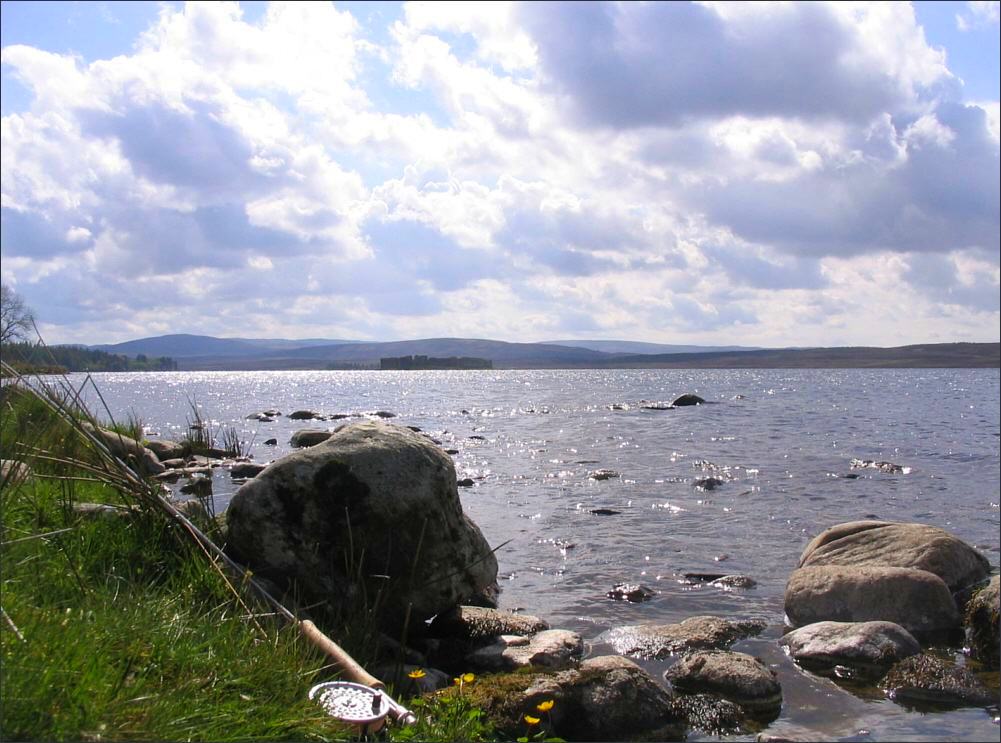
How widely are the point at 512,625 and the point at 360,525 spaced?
2.40m

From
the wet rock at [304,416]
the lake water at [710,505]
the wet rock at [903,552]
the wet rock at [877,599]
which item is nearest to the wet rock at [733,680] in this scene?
the lake water at [710,505]

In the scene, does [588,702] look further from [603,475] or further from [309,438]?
[309,438]

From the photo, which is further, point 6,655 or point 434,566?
point 434,566

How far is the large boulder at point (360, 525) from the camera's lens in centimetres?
829

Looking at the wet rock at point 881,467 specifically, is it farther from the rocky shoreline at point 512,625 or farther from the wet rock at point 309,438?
the wet rock at point 309,438

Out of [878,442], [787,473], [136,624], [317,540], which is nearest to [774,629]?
[317,540]

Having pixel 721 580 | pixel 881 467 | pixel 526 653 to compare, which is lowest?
pixel 881 467

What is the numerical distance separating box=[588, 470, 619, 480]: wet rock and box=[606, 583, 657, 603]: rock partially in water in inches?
488

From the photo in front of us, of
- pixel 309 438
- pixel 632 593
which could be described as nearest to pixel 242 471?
pixel 309 438

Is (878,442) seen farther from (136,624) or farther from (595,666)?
(136,624)

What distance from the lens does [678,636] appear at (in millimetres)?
9742

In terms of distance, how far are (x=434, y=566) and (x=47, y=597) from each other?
4355 millimetres

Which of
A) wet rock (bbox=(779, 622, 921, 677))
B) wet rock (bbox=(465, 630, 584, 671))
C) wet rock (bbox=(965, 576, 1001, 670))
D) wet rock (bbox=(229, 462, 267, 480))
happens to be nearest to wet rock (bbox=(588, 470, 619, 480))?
wet rock (bbox=(229, 462, 267, 480))

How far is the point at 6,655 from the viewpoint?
3936 millimetres
